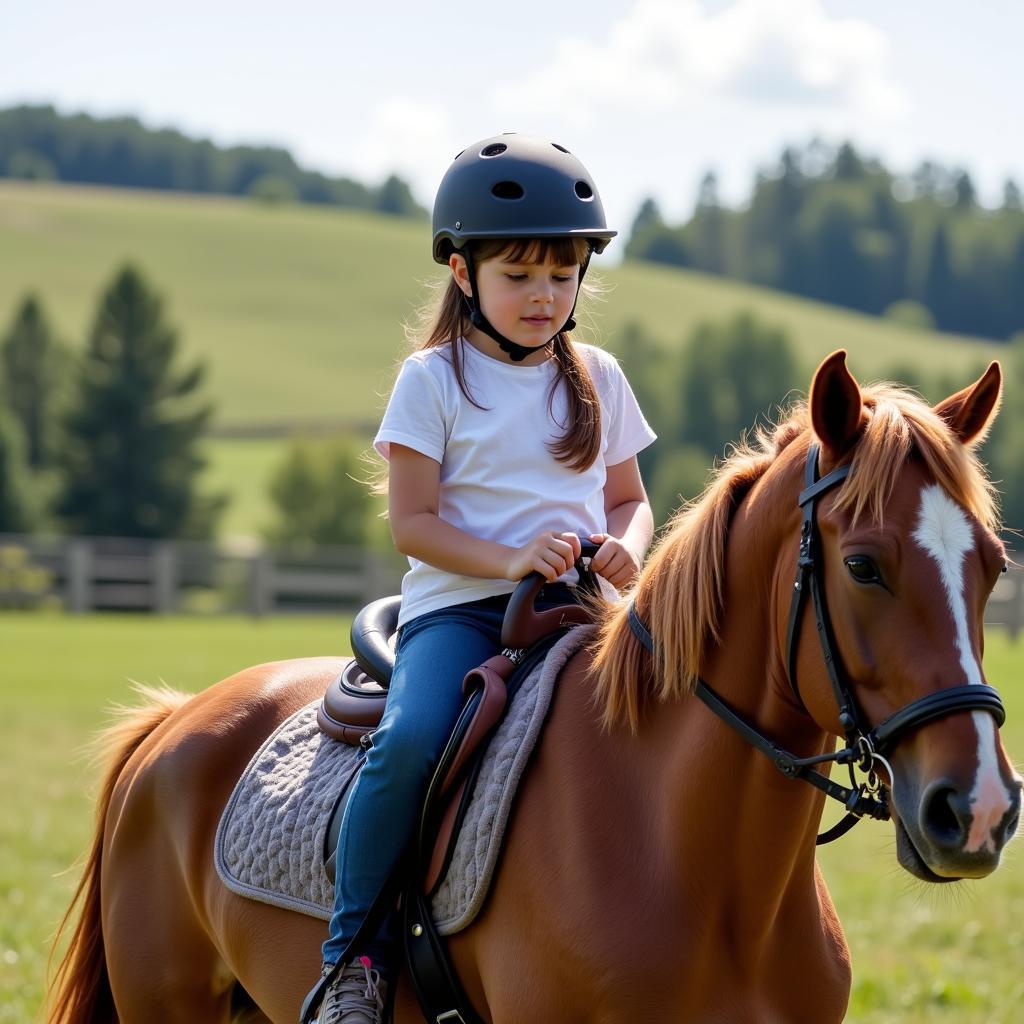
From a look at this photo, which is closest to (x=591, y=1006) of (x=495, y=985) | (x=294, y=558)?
(x=495, y=985)

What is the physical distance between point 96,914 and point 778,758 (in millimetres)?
2768

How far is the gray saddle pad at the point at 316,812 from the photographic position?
3271 millimetres

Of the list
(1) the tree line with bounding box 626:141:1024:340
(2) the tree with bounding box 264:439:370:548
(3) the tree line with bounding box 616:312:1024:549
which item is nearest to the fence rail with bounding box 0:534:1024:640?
(2) the tree with bounding box 264:439:370:548

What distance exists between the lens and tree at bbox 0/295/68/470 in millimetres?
68688

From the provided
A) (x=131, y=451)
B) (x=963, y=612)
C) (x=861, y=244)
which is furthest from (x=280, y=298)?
(x=963, y=612)

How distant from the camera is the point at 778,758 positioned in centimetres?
292

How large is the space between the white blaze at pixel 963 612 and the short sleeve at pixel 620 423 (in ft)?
4.46

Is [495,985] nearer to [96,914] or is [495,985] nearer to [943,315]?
[96,914]

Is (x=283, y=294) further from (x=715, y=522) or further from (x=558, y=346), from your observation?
(x=715, y=522)

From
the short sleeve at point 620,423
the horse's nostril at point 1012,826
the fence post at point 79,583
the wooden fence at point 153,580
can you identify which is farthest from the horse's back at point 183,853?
the fence post at point 79,583

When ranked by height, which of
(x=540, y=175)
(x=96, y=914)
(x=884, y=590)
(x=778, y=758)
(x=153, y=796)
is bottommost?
(x=96, y=914)

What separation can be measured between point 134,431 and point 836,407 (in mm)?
57972

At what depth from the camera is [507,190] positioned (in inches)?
145

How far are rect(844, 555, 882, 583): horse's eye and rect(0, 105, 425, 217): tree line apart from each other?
147321mm
